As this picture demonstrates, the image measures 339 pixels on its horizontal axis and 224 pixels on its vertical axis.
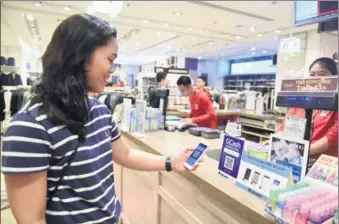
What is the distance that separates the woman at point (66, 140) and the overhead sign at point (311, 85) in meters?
0.71

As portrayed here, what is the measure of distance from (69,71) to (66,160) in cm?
29

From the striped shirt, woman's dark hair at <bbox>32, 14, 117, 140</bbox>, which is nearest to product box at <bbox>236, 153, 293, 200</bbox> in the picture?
the striped shirt

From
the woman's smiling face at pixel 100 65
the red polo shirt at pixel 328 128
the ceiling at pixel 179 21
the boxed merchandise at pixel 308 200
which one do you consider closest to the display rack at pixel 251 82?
the ceiling at pixel 179 21

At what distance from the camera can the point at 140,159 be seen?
1257 mm

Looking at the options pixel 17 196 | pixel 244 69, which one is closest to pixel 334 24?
pixel 17 196

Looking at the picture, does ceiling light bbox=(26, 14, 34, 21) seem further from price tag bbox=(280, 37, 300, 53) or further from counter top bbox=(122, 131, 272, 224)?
price tag bbox=(280, 37, 300, 53)

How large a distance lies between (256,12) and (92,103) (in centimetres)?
662

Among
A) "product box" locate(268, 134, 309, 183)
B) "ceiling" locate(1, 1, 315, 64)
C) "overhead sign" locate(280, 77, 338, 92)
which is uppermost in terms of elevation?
"ceiling" locate(1, 1, 315, 64)

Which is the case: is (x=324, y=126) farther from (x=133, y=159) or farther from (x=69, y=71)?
(x=69, y=71)

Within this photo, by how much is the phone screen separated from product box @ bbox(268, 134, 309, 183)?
28 centimetres

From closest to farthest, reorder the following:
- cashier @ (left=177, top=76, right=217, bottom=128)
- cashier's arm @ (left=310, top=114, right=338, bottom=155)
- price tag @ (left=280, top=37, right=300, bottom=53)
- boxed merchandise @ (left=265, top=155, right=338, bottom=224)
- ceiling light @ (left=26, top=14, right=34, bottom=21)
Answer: boxed merchandise @ (left=265, top=155, right=338, bottom=224) → price tag @ (left=280, top=37, right=300, bottom=53) → cashier's arm @ (left=310, top=114, right=338, bottom=155) → cashier @ (left=177, top=76, right=217, bottom=128) → ceiling light @ (left=26, top=14, right=34, bottom=21)

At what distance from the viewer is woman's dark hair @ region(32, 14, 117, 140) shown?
0.87 meters

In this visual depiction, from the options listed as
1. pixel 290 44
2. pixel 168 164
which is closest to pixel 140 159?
pixel 168 164

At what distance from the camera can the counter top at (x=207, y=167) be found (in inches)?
36.2
